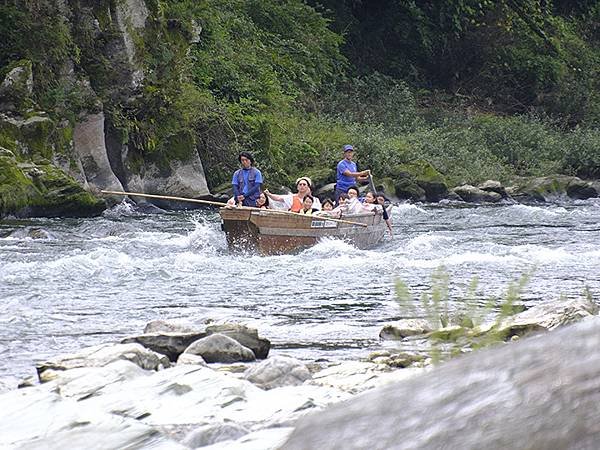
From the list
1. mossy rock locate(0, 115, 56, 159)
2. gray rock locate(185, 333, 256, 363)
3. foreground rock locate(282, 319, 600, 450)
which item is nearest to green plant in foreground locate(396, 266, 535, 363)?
gray rock locate(185, 333, 256, 363)

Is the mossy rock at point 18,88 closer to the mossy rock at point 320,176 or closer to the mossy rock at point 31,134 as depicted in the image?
the mossy rock at point 31,134

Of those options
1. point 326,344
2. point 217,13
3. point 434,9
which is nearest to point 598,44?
point 434,9

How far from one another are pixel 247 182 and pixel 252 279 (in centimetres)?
398

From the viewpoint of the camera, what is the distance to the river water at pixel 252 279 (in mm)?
9031

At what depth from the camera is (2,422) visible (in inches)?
185

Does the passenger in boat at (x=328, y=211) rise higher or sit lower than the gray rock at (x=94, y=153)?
lower

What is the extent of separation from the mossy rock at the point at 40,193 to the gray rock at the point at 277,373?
13.7m

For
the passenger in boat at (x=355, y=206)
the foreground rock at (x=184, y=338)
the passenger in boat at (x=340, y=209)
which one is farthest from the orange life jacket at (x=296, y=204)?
the foreground rock at (x=184, y=338)

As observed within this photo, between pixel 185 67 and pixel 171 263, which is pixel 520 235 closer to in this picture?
pixel 171 263

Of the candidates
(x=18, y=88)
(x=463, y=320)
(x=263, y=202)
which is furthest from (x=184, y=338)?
(x=18, y=88)

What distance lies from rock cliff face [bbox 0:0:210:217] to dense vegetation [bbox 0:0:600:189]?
10 centimetres

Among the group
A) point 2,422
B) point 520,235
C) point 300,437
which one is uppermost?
point 300,437

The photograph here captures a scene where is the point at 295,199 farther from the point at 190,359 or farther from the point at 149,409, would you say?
the point at 149,409

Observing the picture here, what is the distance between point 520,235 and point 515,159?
1476cm
